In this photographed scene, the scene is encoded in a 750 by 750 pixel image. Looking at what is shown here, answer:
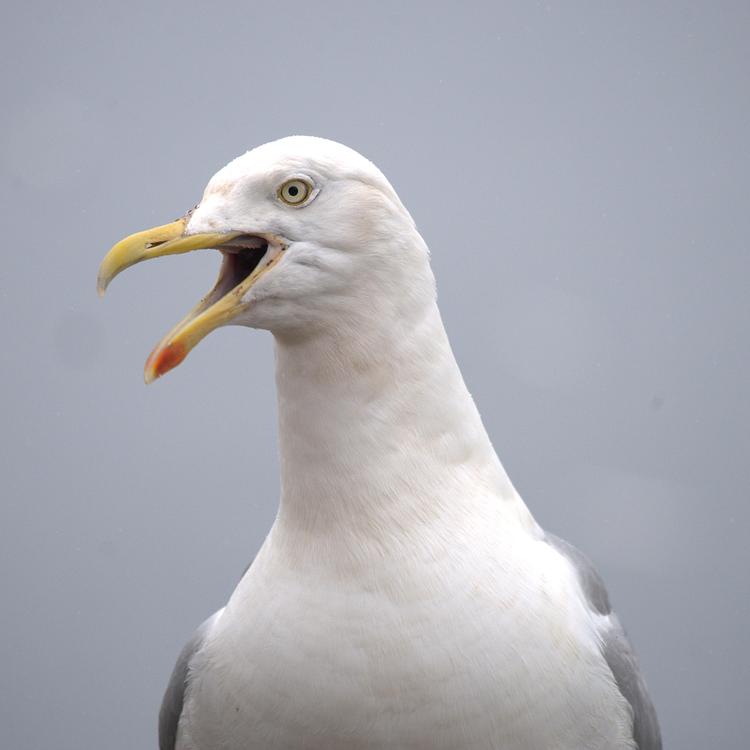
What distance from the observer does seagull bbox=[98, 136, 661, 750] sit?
158 centimetres

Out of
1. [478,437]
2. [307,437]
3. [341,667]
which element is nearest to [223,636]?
[341,667]

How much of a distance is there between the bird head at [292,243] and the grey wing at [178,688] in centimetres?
63

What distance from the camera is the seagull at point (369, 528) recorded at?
1579 mm

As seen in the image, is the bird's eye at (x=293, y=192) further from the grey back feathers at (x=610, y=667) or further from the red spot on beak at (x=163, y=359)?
the grey back feathers at (x=610, y=667)

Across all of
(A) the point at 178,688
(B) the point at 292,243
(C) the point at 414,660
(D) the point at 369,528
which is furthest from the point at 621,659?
(B) the point at 292,243

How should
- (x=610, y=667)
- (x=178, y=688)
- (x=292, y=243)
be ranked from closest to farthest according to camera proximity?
(x=292, y=243) → (x=610, y=667) → (x=178, y=688)

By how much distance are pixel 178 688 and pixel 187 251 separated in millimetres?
842

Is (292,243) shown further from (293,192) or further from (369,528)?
(369,528)

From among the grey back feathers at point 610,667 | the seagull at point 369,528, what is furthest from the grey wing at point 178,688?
the seagull at point 369,528

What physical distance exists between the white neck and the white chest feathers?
2.9 inches

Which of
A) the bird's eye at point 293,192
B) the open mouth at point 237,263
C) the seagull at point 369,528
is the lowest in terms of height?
the seagull at point 369,528

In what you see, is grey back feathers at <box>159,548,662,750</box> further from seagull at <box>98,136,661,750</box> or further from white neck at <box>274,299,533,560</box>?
white neck at <box>274,299,533,560</box>

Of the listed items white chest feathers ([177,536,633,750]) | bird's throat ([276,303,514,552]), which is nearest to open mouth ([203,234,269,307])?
bird's throat ([276,303,514,552])

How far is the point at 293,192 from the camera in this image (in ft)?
5.16
